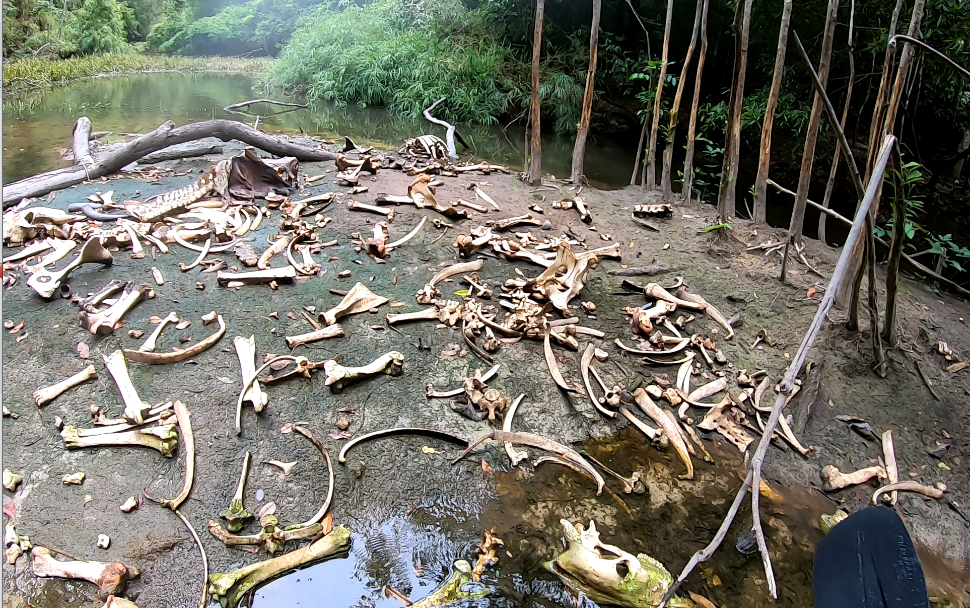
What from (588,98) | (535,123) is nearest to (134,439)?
(535,123)

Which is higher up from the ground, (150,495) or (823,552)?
(823,552)

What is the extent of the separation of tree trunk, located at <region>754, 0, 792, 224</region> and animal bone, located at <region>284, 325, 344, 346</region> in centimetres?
378

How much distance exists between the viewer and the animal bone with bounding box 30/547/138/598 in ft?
7.22

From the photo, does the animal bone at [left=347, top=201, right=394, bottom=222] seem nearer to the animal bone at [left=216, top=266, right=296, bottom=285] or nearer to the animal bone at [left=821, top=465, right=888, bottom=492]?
the animal bone at [left=216, top=266, right=296, bottom=285]

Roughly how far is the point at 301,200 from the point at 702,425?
3.95 m

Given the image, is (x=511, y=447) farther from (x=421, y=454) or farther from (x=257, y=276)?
(x=257, y=276)

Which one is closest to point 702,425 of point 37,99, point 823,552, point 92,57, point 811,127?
point 823,552

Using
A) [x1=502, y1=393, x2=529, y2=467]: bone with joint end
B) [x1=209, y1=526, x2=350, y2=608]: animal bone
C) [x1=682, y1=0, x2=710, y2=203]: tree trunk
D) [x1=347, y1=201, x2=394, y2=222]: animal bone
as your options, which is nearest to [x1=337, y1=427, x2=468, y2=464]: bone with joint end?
[x1=502, y1=393, x2=529, y2=467]: bone with joint end

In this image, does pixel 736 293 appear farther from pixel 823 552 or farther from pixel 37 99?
pixel 37 99

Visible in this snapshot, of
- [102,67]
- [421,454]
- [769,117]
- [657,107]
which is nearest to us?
[421,454]

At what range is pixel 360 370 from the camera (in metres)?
3.31

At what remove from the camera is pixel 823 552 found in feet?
5.75

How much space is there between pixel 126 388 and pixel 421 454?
5.23 feet

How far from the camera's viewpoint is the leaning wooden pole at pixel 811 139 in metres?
4.33
